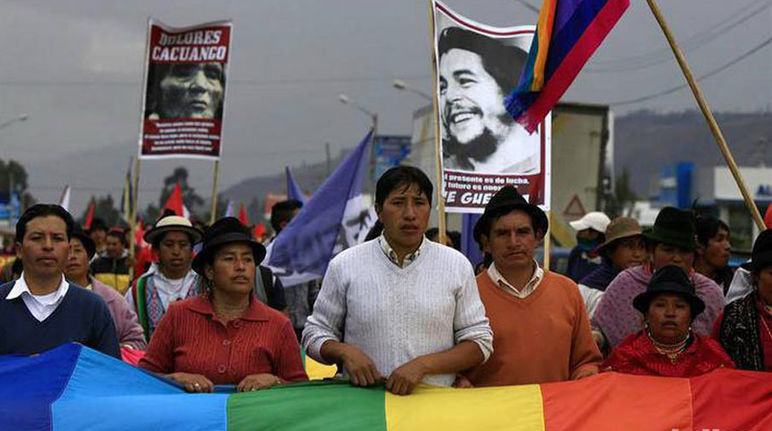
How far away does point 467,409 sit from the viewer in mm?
5051

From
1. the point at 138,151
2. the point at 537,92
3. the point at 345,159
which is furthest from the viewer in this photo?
the point at 138,151

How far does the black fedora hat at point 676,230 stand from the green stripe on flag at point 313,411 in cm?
204

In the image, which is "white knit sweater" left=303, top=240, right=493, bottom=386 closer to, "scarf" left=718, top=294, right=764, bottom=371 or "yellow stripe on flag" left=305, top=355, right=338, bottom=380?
"scarf" left=718, top=294, right=764, bottom=371

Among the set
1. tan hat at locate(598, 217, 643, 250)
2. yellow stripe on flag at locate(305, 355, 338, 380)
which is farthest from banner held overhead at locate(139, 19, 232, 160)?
tan hat at locate(598, 217, 643, 250)

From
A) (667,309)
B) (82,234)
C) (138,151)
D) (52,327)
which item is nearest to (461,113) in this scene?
(82,234)

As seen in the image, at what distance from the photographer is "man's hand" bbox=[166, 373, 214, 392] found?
5180mm

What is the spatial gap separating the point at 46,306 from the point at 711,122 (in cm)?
353

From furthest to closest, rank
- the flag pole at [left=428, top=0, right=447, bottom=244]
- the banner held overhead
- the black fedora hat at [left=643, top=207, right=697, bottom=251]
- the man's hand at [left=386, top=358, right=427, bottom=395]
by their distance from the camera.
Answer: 1. the banner held overhead
2. the flag pole at [left=428, top=0, right=447, bottom=244]
3. the black fedora hat at [left=643, top=207, right=697, bottom=251]
4. the man's hand at [left=386, top=358, right=427, bottom=395]

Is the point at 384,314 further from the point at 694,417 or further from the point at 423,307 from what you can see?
the point at 694,417

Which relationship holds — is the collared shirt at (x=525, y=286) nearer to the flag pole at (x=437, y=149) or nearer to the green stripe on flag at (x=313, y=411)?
the green stripe on flag at (x=313, y=411)

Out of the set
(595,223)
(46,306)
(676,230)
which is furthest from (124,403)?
(595,223)

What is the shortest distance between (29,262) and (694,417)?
2877mm

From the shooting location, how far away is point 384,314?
4902mm

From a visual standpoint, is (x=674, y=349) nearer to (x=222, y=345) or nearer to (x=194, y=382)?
(x=222, y=345)
